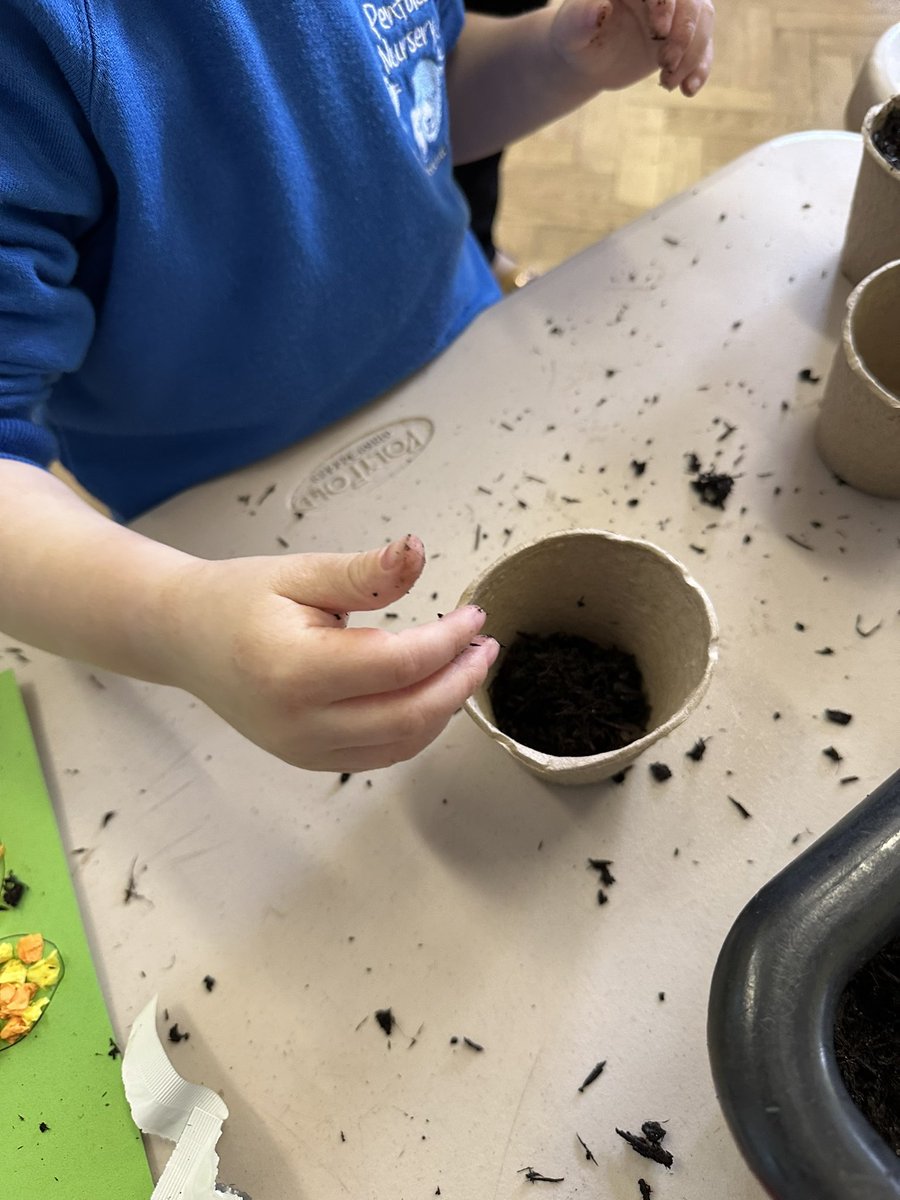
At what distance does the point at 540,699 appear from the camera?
1.59ft

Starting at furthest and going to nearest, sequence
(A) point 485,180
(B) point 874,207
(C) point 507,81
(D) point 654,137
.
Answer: (D) point 654,137 → (A) point 485,180 → (C) point 507,81 → (B) point 874,207

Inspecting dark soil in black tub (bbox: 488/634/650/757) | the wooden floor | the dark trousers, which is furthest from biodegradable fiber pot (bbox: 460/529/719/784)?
the wooden floor

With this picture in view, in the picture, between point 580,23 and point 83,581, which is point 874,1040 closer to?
point 83,581

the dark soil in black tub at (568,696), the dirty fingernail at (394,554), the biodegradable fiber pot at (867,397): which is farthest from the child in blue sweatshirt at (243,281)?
the biodegradable fiber pot at (867,397)

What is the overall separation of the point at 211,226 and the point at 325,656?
0.32 metres

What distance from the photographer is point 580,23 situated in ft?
1.87

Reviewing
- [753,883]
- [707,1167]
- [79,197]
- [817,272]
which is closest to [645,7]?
[817,272]

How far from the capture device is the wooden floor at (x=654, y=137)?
137 cm

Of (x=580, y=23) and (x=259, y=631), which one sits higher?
(x=580, y=23)

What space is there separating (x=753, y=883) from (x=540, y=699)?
15 centimetres

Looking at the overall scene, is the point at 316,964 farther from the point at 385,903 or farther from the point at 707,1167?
the point at 707,1167

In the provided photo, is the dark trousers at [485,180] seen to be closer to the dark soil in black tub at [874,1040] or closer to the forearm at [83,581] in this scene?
the forearm at [83,581]

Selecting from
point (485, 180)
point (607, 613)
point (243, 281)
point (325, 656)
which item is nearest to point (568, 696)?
point (607, 613)

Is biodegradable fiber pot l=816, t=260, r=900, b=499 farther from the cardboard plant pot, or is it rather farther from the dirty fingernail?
the dirty fingernail
